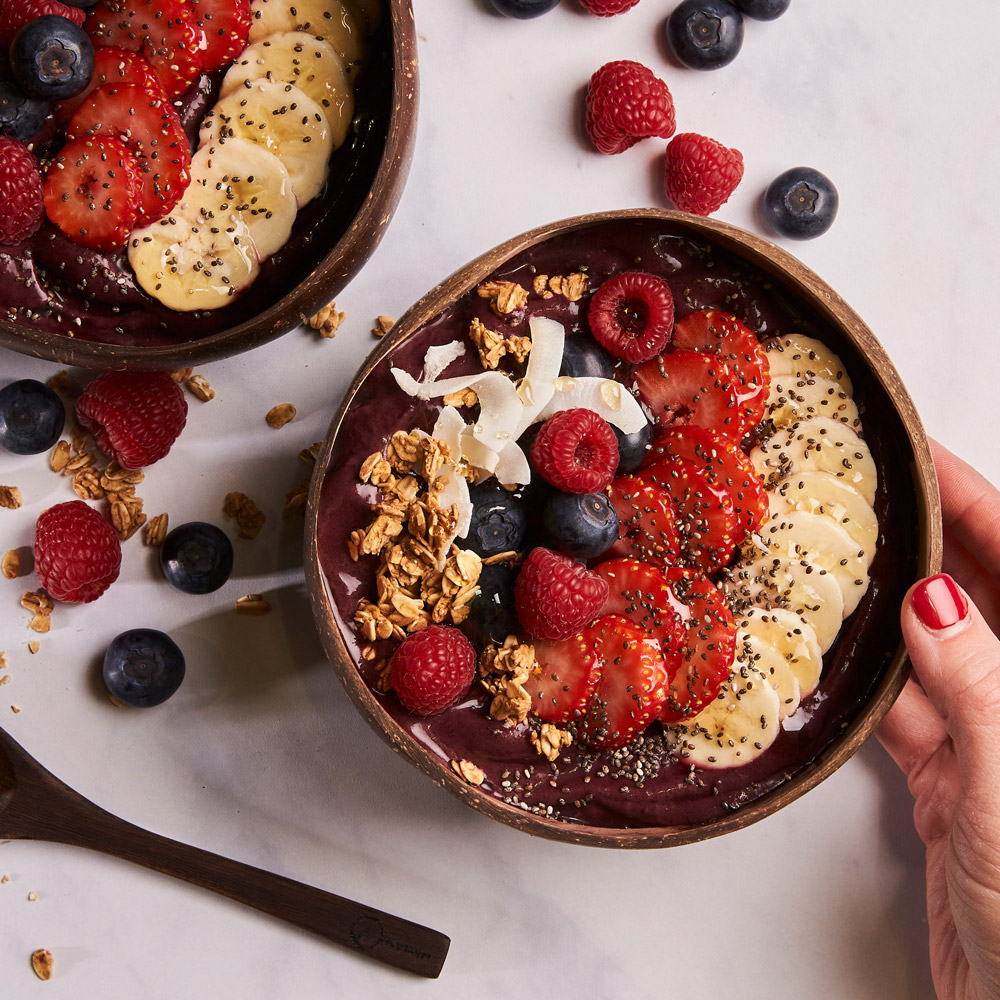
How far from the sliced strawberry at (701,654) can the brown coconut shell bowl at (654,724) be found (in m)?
0.11

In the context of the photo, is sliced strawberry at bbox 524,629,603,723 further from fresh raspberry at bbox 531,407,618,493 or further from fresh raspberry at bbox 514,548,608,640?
fresh raspberry at bbox 531,407,618,493

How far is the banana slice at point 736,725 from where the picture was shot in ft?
4.94

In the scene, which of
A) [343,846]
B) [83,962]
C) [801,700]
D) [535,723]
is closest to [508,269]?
[535,723]

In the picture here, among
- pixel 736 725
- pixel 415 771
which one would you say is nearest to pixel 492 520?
pixel 736 725

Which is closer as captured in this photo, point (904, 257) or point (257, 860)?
point (257, 860)

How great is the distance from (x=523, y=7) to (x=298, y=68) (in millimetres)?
529

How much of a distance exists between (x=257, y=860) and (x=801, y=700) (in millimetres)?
1054

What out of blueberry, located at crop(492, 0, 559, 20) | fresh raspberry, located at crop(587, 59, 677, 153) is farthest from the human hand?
blueberry, located at crop(492, 0, 559, 20)

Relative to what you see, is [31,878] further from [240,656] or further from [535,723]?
[535,723]

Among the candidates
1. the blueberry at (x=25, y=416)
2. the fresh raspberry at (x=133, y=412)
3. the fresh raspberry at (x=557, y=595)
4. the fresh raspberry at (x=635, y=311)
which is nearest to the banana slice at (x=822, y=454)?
the fresh raspberry at (x=635, y=311)

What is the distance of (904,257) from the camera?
1961mm

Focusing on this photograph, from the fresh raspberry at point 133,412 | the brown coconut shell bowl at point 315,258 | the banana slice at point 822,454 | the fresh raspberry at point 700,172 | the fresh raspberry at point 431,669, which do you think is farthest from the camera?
the fresh raspberry at point 700,172

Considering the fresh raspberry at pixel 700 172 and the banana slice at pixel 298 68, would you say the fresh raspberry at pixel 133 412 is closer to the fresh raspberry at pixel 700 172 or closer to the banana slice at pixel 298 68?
the banana slice at pixel 298 68

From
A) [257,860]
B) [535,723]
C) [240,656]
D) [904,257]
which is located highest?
[904,257]
